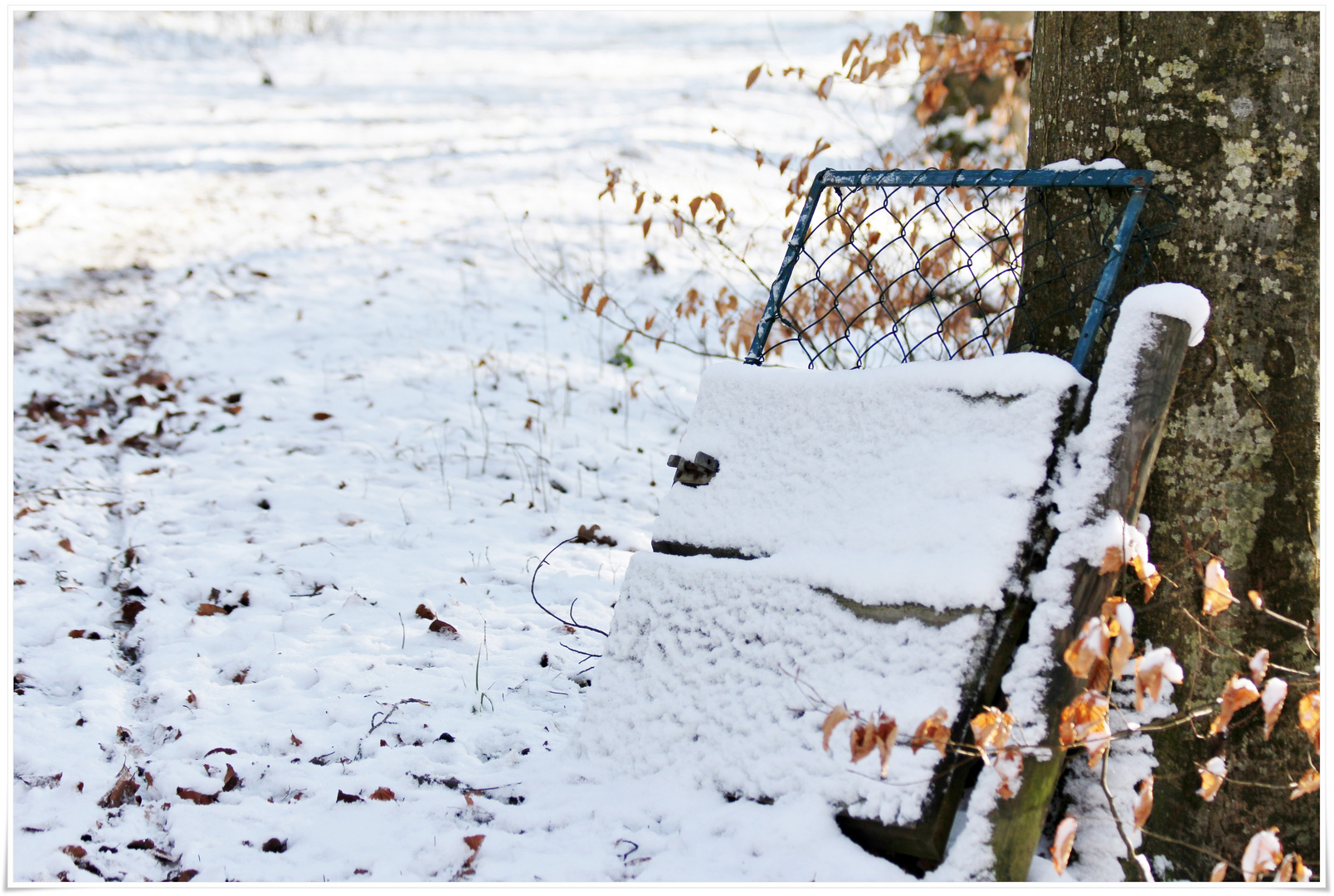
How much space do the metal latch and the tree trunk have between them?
0.83 metres

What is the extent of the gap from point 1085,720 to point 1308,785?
0.47m

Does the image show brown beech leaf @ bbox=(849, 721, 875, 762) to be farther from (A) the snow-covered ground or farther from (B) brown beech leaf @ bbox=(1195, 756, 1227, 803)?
(B) brown beech leaf @ bbox=(1195, 756, 1227, 803)

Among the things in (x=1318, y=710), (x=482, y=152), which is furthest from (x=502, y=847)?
(x=482, y=152)

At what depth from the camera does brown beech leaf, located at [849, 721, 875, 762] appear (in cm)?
130

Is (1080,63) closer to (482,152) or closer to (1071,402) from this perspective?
(1071,402)

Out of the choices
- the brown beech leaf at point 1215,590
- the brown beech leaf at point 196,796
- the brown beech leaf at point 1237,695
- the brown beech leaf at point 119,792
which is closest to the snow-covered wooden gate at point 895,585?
the brown beech leaf at point 1215,590

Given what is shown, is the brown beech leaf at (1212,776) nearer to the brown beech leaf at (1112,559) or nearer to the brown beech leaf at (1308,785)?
the brown beech leaf at (1308,785)

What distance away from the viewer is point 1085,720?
133cm

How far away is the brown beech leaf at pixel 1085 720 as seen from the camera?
1.32m

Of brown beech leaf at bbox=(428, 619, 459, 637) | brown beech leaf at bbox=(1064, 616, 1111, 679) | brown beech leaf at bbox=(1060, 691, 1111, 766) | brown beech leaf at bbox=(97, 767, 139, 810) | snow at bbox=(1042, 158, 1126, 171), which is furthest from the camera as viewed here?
brown beech leaf at bbox=(428, 619, 459, 637)

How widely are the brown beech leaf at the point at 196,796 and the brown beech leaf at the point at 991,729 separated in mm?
1496

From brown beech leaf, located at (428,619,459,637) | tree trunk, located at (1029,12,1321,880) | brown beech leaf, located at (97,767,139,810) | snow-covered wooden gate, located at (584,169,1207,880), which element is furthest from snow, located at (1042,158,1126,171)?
brown beech leaf, located at (97,767,139,810)

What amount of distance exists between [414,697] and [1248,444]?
1.88 metres

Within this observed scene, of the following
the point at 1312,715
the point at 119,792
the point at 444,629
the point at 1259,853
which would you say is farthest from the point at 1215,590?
the point at 119,792
